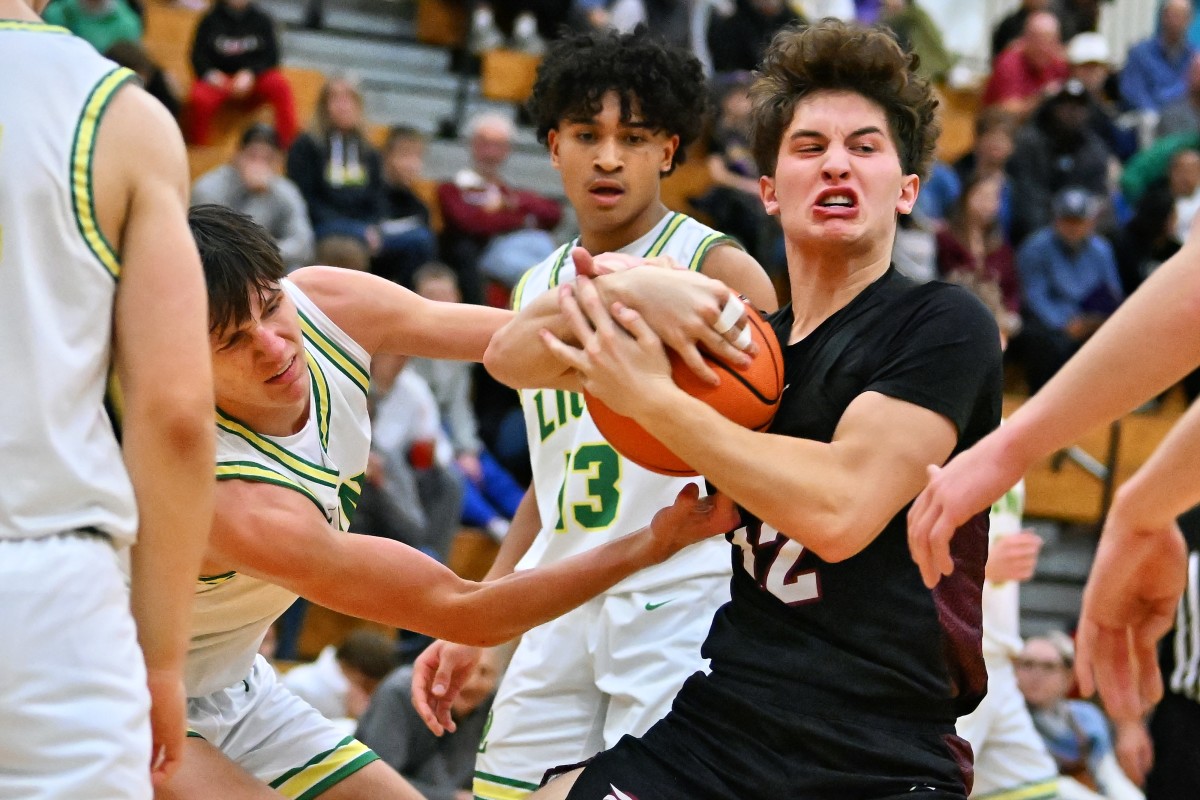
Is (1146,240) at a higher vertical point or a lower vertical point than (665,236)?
lower

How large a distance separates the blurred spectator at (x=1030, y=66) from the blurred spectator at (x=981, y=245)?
2220mm

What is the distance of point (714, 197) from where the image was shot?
11.5 m

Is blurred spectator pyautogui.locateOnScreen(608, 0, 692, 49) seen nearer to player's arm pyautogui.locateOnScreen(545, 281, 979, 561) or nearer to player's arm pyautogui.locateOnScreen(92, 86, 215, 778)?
player's arm pyautogui.locateOnScreen(545, 281, 979, 561)

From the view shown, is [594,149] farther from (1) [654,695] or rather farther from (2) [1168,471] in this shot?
(2) [1168,471]

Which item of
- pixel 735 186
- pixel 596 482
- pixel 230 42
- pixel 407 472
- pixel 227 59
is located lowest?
pixel 407 472

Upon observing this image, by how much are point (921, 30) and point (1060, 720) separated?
794 cm

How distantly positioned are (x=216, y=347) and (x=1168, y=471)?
1991 millimetres

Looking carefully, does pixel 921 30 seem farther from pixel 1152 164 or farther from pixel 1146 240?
pixel 1146 240

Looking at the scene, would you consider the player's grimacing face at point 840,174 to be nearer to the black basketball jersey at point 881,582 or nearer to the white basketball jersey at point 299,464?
the black basketball jersey at point 881,582

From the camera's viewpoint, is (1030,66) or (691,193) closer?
(691,193)

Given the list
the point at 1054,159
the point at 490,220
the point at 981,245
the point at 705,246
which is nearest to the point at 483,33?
the point at 490,220

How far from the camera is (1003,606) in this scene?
715 cm

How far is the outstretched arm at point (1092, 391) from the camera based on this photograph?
8.82ft

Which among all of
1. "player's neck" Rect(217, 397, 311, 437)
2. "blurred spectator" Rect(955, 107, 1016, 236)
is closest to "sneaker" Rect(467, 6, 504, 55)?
"blurred spectator" Rect(955, 107, 1016, 236)
